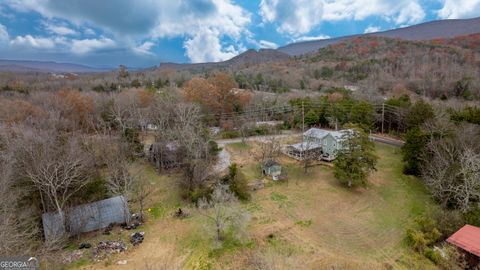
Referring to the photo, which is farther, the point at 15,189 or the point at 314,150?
the point at 314,150

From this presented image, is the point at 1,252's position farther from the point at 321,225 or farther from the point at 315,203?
the point at 315,203

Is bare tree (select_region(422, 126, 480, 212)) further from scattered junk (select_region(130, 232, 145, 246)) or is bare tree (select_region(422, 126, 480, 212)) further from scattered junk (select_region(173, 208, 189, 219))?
scattered junk (select_region(130, 232, 145, 246))

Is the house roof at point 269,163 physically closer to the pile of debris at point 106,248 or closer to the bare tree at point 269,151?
the bare tree at point 269,151

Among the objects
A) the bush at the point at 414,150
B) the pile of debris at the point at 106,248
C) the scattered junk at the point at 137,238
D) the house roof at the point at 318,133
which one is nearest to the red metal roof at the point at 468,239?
the bush at the point at 414,150

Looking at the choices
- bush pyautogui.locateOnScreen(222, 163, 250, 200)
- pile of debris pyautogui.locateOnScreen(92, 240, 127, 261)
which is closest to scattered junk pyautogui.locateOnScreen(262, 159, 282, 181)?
bush pyautogui.locateOnScreen(222, 163, 250, 200)

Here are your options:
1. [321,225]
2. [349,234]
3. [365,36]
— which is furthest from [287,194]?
[365,36]

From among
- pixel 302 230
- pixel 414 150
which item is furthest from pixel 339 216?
pixel 414 150
